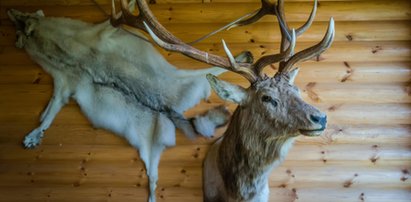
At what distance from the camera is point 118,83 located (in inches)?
125

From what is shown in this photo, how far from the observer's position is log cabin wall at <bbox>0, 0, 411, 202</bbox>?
3.04 m

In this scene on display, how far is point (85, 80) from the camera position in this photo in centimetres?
320

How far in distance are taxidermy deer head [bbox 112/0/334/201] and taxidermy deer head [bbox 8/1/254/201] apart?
577mm

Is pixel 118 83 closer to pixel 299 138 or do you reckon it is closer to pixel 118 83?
pixel 118 83

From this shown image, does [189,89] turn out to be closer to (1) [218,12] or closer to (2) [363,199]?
(1) [218,12]

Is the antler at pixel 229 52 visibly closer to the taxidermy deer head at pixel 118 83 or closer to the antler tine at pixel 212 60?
the antler tine at pixel 212 60

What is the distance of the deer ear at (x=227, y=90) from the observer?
2.36 meters

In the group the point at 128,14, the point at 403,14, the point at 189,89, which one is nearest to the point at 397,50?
the point at 403,14

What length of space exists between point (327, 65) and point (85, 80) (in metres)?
2.05

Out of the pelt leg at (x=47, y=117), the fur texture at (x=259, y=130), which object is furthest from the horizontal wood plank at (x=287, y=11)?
the fur texture at (x=259, y=130)

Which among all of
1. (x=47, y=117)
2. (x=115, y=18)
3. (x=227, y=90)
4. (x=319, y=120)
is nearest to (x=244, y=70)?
(x=227, y=90)

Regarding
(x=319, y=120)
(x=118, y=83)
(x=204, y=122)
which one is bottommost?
(x=118, y=83)

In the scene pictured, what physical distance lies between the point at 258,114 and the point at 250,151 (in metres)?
0.25

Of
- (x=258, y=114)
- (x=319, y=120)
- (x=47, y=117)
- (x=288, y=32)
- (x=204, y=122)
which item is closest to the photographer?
(x=319, y=120)
